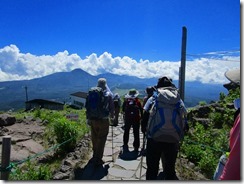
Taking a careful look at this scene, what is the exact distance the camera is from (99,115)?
20.2ft

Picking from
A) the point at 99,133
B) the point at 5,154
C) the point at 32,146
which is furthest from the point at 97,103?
the point at 32,146

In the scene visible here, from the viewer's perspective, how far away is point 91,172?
6211mm

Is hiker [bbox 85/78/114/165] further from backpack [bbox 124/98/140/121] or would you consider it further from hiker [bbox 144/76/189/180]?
hiker [bbox 144/76/189/180]

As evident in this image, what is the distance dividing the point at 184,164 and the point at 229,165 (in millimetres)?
4271

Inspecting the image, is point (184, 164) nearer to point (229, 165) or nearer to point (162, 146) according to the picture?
point (162, 146)

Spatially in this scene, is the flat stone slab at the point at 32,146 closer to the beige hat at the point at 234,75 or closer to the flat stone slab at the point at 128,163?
the flat stone slab at the point at 128,163

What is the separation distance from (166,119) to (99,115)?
83.5 inches

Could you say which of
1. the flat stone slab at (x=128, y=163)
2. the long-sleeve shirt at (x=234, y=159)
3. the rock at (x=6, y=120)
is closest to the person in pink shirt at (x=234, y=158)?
the long-sleeve shirt at (x=234, y=159)

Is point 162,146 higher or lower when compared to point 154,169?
higher

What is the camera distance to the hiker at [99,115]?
6140 millimetres

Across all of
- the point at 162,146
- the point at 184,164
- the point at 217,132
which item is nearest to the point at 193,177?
the point at 184,164

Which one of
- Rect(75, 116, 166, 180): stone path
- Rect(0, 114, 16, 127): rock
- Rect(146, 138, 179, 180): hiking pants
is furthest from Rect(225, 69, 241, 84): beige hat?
Rect(0, 114, 16, 127): rock

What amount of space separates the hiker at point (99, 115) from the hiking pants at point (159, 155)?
189 centimetres

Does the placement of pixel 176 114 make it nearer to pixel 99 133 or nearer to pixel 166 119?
pixel 166 119
